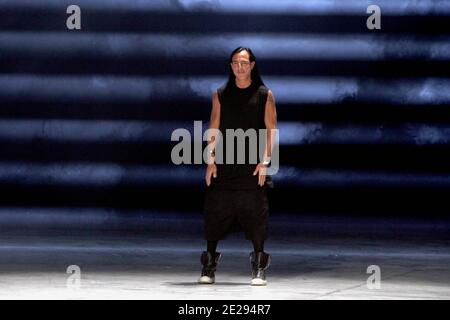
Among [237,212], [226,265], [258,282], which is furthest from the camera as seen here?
[226,265]

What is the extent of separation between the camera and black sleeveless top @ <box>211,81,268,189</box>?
21.9ft

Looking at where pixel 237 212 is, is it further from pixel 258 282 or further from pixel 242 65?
pixel 242 65

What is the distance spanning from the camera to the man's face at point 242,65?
261 inches

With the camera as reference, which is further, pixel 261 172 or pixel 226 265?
pixel 226 265

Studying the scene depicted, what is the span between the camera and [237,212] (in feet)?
22.1

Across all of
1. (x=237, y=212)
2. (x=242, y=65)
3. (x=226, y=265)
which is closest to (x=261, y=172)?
(x=237, y=212)

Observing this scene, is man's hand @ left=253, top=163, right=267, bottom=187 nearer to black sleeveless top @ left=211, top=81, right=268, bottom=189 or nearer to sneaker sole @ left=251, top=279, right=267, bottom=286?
black sleeveless top @ left=211, top=81, right=268, bottom=189

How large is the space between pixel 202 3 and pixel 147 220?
6.38ft

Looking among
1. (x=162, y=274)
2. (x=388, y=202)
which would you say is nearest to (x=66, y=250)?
(x=162, y=274)

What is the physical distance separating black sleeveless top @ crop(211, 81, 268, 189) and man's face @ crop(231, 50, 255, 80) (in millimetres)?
95

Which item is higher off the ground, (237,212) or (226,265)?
(237,212)

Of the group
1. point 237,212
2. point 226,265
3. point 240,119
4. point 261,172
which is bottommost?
point 226,265

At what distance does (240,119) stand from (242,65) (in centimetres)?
30
